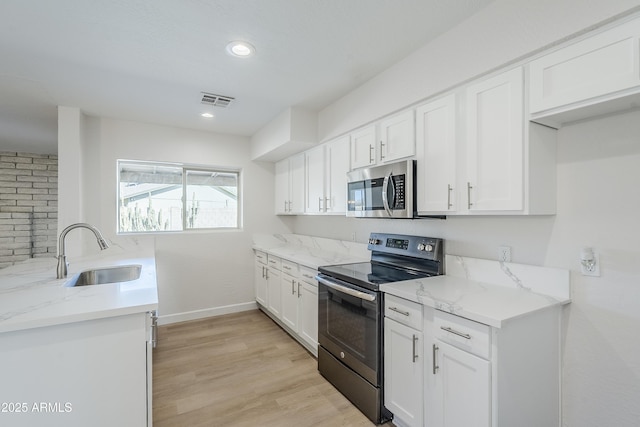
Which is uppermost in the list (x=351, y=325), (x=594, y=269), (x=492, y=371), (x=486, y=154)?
(x=486, y=154)

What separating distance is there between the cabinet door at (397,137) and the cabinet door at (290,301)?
160 centimetres

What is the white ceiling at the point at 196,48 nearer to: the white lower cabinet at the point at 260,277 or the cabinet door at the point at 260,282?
the white lower cabinet at the point at 260,277

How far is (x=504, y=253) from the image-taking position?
1865mm

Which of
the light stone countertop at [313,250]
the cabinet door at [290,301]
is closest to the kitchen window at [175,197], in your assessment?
the light stone countertop at [313,250]

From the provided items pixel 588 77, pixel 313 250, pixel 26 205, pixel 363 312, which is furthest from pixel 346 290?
pixel 26 205

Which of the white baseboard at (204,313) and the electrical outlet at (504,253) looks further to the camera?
the white baseboard at (204,313)

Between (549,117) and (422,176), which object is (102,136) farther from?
(549,117)

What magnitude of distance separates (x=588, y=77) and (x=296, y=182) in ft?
9.49

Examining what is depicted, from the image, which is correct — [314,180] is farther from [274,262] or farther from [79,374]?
[79,374]

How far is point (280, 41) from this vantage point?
1956mm

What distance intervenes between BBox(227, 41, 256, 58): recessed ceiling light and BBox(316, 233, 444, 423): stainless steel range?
5.65 ft

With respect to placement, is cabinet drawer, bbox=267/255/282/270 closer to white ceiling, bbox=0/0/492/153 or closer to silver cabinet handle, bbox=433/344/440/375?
white ceiling, bbox=0/0/492/153

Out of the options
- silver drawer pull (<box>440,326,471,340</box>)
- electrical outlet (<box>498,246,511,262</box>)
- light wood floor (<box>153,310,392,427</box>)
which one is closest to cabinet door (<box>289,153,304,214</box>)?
light wood floor (<box>153,310,392,427</box>)

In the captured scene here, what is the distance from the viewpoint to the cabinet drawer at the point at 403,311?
1700 millimetres
